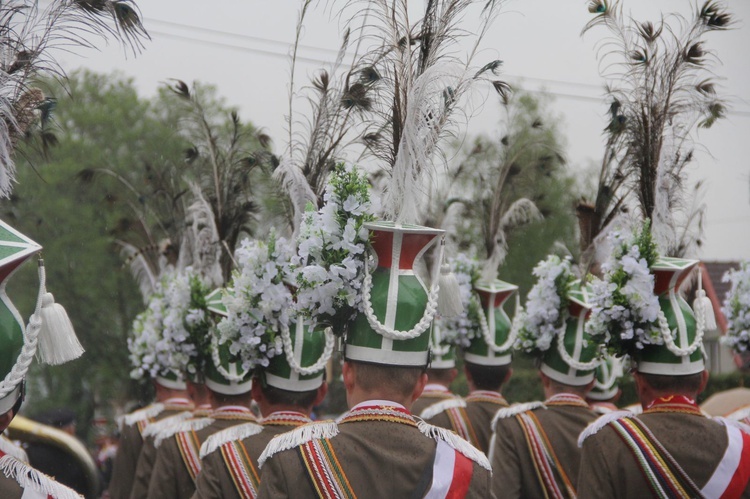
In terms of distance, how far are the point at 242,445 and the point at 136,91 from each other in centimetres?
1598

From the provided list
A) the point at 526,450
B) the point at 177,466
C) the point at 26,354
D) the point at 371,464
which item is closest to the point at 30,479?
the point at 26,354

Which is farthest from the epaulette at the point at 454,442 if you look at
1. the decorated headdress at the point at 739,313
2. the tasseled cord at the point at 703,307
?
the decorated headdress at the point at 739,313

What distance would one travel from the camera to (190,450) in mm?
5953

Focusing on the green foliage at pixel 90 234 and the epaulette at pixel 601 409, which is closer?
the epaulette at pixel 601 409

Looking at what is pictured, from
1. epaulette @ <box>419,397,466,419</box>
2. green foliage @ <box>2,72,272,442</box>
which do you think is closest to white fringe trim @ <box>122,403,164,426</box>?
epaulette @ <box>419,397,466,419</box>

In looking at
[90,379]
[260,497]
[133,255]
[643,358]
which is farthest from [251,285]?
[90,379]

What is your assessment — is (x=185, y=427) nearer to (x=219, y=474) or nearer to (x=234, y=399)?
(x=234, y=399)

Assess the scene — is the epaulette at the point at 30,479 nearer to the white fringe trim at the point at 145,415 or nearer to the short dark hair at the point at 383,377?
the short dark hair at the point at 383,377

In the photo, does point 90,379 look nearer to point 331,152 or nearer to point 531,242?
point 531,242

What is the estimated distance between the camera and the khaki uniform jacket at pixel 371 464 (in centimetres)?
345

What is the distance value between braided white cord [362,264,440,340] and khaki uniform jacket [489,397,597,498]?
2545 mm

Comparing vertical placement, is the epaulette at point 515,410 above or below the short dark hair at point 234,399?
above

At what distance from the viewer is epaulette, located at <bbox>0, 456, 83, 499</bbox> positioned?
10.5ft

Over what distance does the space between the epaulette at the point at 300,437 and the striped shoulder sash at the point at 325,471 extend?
1.0 inches
